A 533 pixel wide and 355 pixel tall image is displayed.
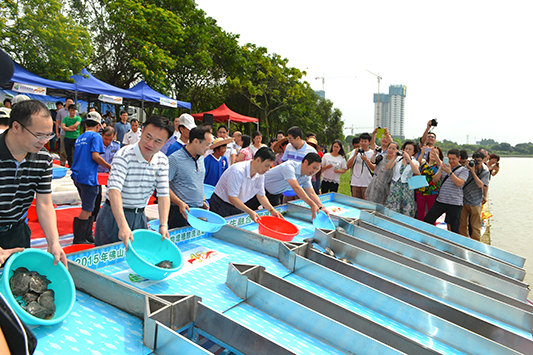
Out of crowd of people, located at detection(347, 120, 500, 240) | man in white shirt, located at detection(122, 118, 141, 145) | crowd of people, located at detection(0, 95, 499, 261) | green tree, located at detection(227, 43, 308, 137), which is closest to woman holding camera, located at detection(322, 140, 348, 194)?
crowd of people, located at detection(0, 95, 499, 261)

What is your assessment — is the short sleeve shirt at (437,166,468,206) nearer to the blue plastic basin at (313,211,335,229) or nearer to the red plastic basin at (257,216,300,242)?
the blue plastic basin at (313,211,335,229)

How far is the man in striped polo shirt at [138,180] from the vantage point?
6.20ft

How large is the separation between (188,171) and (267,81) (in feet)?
66.7

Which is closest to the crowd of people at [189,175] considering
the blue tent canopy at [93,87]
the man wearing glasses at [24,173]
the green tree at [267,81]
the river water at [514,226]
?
the man wearing glasses at [24,173]

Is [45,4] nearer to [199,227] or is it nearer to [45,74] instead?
[45,74]

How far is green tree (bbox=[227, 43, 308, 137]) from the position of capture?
66.8 ft

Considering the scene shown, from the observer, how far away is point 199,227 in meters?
2.14

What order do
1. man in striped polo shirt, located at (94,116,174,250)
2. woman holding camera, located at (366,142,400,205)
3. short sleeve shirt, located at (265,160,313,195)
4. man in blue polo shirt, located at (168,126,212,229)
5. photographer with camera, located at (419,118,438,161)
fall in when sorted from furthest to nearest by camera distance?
photographer with camera, located at (419,118,438,161), woman holding camera, located at (366,142,400,205), short sleeve shirt, located at (265,160,313,195), man in blue polo shirt, located at (168,126,212,229), man in striped polo shirt, located at (94,116,174,250)

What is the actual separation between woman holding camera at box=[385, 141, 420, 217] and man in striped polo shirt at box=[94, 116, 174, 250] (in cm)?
352

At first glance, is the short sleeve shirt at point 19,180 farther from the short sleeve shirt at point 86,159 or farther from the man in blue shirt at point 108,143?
the man in blue shirt at point 108,143

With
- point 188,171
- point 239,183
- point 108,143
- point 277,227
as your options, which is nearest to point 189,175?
point 188,171

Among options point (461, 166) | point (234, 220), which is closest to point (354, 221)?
point (234, 220)

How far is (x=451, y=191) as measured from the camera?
14.6 feet

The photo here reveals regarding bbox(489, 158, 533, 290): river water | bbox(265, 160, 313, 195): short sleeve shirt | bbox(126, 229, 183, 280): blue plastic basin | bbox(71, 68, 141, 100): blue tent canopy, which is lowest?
bbox(489, 158, 533, 290): river water
